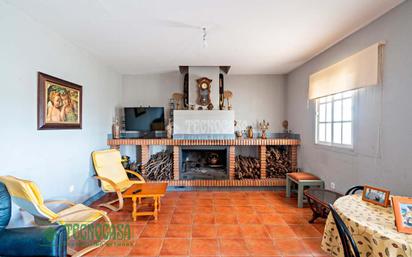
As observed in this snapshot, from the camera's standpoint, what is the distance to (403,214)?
1288mm

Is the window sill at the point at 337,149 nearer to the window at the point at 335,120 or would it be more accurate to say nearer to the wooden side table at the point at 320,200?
the window at the point at 335,120

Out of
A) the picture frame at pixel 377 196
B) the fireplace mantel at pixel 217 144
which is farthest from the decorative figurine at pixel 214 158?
the picture frame at pixel 377 196

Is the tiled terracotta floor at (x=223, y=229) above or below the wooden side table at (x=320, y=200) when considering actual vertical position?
below

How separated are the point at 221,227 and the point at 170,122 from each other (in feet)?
8.44

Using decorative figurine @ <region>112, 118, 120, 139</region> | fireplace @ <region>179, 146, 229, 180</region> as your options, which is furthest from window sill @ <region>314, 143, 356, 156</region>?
decorative figurine @ <region>112, 118, 120, 139</region>

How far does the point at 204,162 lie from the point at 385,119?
322 centimetres

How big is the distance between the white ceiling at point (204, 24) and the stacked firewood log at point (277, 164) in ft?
6.64

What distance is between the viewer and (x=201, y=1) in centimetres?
186

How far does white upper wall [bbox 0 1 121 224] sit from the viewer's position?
6.26 feet

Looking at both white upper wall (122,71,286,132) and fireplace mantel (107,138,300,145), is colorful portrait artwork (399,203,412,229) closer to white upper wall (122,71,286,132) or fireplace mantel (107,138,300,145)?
fireplace mantel (107,138,300,145)

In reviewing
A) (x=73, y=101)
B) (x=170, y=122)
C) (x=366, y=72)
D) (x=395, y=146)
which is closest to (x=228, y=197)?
(x=170, y=122)

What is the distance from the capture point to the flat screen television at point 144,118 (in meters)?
4.39

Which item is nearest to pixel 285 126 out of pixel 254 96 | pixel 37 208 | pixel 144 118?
pixel 254 96

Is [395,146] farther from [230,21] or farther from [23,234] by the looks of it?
[23,234]
